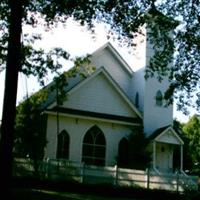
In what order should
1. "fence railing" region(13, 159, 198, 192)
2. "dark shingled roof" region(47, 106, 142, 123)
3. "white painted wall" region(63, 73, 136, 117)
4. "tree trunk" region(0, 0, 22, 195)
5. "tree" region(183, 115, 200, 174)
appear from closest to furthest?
1. "tree trunk" region(0, 0, 22, 195)
2. "fence railing" region(13, 159, 198, 192)
3. "dark shingled roof" region(47, 106, 142, 123)
4. "white painted wall" region(63, 73, 136, 117)
5. "tree" region(183, 115, 200, 174)

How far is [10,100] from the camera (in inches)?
625

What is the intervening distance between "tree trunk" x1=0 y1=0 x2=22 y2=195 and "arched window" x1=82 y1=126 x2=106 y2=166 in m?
16.2

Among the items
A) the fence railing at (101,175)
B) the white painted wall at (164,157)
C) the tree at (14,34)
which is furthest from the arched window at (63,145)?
the tree at (14,34)

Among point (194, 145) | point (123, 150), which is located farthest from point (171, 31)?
point (194, 145)

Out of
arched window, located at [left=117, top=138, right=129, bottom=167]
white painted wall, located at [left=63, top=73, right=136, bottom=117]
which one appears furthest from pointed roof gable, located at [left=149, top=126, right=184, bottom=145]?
white painted wall, located at [left=63, top=73, right=136, bottom=117]

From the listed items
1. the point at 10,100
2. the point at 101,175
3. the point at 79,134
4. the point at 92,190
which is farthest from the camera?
the point at 79,134

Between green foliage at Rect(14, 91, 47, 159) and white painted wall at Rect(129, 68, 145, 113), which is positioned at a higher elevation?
white painted wall at Rect(129, 68, 145, 113)

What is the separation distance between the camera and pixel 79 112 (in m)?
31.7

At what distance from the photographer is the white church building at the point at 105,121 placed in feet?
103

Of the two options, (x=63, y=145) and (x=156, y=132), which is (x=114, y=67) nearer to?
(x=156, y=132)

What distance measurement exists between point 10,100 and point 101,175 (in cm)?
1170

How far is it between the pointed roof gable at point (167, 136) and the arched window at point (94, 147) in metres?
3.34

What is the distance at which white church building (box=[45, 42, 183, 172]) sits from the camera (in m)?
31.4

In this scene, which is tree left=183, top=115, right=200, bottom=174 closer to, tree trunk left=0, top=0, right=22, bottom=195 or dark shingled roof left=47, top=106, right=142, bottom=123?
dark shingled roof left=47, top=106, right=142, bottom=123
